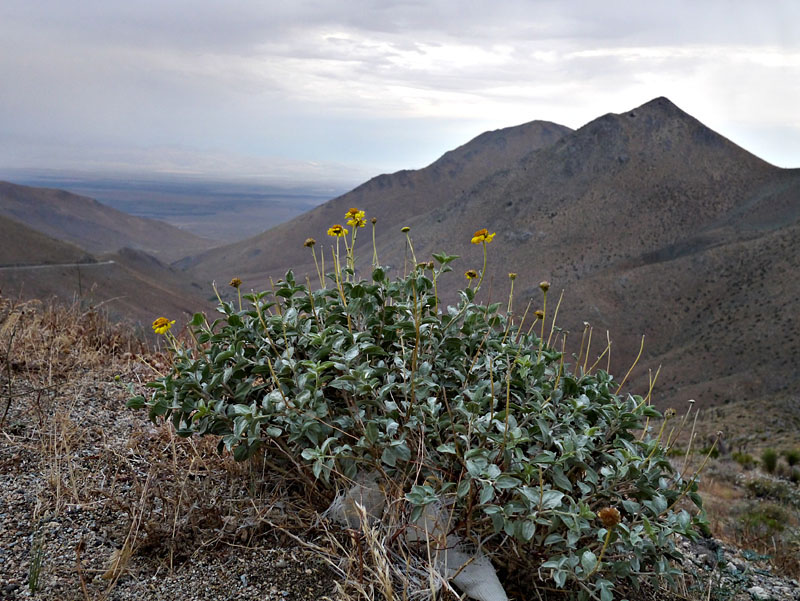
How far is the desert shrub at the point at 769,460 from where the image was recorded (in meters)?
14.1

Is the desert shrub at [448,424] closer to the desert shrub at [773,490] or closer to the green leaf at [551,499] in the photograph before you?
the green leaf at [551,499]

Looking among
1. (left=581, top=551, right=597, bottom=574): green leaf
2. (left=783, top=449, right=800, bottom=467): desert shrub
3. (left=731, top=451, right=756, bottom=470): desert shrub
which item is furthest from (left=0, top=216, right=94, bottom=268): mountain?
(left=581, top=551, right=597, bottom=574): green leaf

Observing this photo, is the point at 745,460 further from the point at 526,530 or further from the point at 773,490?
the point at 526,530

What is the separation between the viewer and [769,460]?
14266 mm

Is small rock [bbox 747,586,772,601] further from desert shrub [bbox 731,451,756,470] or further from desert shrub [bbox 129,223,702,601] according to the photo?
desert shrub [bbox 731,451,756,470]

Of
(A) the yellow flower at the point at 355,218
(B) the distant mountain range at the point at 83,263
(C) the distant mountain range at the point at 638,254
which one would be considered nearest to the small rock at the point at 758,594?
(A) the yellow flower at the point at 355,218

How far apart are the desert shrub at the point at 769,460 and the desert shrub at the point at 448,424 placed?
534 inches

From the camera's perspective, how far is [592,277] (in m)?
41.0

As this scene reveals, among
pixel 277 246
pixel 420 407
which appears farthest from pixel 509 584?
pixel 277 246

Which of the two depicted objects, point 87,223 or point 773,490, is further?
Result: point 87,223

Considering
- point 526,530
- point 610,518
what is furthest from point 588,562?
point 610,518

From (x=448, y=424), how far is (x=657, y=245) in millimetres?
47464

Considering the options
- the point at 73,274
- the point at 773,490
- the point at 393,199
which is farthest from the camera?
the point at 393,199

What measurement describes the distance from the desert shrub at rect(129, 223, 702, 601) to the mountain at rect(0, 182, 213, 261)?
119 metres
